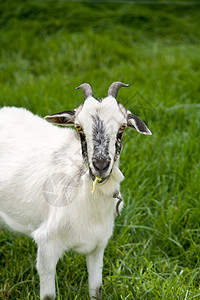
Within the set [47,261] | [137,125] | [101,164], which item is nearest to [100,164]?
[101,164]

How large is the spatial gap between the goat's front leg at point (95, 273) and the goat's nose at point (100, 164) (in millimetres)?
912

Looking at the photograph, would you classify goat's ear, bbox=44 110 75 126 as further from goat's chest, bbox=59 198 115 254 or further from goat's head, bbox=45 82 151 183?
goat's chest, bbox=59 198 115 254

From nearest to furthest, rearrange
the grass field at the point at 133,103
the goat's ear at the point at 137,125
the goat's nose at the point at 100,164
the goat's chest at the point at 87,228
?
the goat's nose at the point at 100,164 < the goat's ear at the point at 137,125 < the goat's chest at the point at 87,228 < the grass field at the point at 133,103

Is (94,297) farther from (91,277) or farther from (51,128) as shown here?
(51,128)

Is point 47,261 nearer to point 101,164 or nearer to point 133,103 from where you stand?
point 101,164

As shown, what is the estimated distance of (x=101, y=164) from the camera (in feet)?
7.22

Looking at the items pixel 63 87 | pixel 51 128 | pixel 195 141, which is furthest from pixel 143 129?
pixel 63 87

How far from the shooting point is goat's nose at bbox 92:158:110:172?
7.22ft

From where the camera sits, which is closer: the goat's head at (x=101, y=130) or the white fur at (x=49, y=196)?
the goat's head at (x=101, y=130)

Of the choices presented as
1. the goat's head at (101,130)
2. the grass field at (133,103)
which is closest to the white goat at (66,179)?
the goat's head at (101,130)

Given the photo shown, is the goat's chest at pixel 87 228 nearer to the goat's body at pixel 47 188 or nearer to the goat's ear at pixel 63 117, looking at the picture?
the goat's body at pixel 47 188

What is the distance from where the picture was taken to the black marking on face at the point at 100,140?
2.21 meters

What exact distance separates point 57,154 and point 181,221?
1391 mm

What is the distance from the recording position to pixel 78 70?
6.73m
